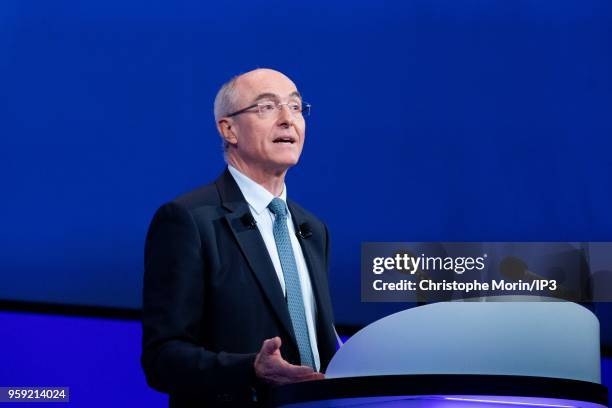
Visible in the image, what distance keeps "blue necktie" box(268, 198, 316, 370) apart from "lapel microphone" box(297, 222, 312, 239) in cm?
5

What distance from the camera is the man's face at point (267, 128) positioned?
220 centimetres

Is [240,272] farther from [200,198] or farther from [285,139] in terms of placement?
[285,139]

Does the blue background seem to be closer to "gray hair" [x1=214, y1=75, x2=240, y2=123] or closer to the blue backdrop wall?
the blue backdrop wall

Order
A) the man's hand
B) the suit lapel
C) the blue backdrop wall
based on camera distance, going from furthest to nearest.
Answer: the blue backdrop wall
the suit lapel
the man's hand

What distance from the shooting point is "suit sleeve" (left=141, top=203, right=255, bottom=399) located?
5.79ft

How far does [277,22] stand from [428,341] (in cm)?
190

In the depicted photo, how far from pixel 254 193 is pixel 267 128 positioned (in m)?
0.16

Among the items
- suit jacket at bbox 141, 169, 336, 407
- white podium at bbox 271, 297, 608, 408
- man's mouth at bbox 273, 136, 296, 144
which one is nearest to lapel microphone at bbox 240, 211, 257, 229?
suit jacket at bbox 141, 169, 336, 407

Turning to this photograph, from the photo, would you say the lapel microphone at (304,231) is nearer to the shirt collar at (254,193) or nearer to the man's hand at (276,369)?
the shirt collar at (254,193)

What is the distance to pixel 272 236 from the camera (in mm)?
2117

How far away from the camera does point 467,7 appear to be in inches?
127

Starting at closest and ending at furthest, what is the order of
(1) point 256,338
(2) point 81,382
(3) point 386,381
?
(3) point 386,381, (1) point 256,338, (2) point 81,382

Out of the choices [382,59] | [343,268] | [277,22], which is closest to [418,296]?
[343,268]

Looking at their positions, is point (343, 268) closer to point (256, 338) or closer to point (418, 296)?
point (418, 296)
